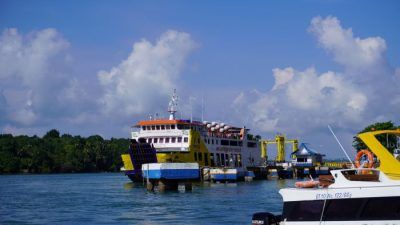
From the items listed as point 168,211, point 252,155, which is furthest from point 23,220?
point 252,155

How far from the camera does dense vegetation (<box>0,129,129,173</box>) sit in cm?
14912

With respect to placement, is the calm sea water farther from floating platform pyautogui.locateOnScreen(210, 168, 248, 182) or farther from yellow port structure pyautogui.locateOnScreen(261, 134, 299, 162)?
yellow port structure pyautogui.locateOnScreen(261, 134, 299, 162)

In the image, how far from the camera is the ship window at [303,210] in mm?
16500

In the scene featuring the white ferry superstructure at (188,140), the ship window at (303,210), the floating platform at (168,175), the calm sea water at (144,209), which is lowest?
the calm sea water at (144,209)

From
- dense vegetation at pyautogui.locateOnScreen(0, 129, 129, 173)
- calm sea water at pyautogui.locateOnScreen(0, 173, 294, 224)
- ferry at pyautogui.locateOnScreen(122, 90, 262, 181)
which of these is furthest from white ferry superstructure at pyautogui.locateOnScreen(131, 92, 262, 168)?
dense vegetation at pyautogui.locateOnScreen(0, 129, 129, 173)

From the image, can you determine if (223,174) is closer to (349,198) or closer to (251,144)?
(251,144)

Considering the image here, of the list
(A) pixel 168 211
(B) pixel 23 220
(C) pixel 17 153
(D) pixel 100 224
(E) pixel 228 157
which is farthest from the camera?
(C) pixel 17 153

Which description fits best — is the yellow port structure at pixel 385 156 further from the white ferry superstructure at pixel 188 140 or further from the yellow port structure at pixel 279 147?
the yellow port structure at pixel 279 147

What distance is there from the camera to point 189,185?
54.2 m

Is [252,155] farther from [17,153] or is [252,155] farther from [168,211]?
[17,153]

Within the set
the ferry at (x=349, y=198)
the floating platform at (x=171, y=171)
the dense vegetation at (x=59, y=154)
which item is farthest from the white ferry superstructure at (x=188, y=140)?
the dense vegetation at (x=59, y=154)

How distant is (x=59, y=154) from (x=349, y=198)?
Result: 15264 centimetres

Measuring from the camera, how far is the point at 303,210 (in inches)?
663

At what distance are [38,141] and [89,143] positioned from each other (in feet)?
46.1
